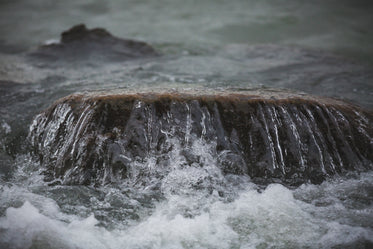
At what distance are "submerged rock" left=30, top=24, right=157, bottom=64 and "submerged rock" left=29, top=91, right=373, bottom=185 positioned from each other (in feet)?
11.6

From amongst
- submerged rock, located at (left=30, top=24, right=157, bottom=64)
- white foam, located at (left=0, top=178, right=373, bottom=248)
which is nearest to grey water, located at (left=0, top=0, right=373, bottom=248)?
white foam, located at (left=0, top=178, right=373, bottom=248)

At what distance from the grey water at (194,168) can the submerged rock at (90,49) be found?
22 centimetres

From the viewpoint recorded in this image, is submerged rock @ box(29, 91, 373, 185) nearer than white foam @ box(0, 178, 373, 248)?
No

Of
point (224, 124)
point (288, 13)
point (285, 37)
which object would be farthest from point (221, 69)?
point (288, 13)

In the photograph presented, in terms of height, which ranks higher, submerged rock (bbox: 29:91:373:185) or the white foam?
submerged rock (bbox: 29:91:373:185)

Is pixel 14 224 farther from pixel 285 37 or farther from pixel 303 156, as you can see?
pixel 285 37

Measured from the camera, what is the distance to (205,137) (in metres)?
3.83

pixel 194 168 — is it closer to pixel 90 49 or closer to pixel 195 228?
pixel 195 228

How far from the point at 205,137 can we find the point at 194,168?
1.12 ft

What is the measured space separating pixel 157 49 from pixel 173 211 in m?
5.51

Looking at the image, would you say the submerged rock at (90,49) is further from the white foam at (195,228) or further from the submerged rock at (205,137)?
the white foam at (195,228)

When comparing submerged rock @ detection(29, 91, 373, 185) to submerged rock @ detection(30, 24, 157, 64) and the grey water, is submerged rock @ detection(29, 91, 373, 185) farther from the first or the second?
submerged rock @ detection(30, 24, 157, 64)

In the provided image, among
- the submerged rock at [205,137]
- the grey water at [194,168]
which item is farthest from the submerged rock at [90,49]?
the submerged rock at [205,137]

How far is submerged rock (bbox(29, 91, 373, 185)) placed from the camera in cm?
373
